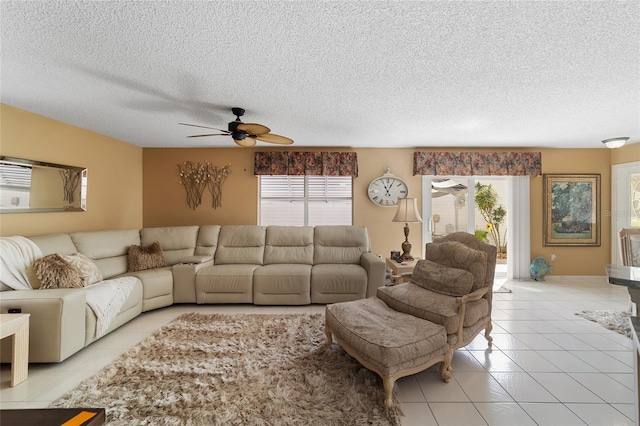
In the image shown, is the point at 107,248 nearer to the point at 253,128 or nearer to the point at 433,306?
the point at 253,128

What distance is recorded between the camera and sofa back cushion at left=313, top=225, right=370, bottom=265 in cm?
407

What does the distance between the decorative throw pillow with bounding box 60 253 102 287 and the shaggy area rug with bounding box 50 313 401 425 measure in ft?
3.07

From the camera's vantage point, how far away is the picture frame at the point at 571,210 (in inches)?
184

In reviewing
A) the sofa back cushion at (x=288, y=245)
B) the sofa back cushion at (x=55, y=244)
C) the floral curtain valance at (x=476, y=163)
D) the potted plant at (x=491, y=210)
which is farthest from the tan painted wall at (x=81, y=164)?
the potted plant at (x=491, y=210)

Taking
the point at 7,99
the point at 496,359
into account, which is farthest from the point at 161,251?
the point at 496,359

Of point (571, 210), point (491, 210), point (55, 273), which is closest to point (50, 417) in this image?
point (55, 273)

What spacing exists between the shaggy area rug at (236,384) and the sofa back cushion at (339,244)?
1.50 meters

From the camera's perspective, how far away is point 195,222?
4785mm

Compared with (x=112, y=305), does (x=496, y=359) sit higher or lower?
Answer: lower

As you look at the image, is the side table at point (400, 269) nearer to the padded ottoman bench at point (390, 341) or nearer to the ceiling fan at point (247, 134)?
the padded ottoman bench at point (390, 341)

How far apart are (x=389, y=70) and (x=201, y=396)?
2759 millimetres

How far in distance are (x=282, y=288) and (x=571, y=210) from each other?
5.19m

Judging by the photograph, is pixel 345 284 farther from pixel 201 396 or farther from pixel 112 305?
pixel 112 305

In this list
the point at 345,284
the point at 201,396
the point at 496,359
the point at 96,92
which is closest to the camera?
the point at 201,396
